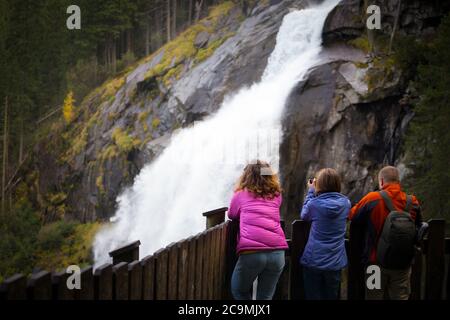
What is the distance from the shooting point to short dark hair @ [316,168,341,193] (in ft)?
15.5

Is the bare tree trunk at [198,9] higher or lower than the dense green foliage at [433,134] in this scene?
higher

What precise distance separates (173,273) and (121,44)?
39543 mm

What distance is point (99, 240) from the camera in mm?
25188

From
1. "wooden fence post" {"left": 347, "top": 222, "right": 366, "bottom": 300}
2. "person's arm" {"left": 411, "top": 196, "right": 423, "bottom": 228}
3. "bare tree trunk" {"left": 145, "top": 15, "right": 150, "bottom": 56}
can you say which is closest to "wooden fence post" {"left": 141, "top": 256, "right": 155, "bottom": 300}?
"wooden fence post" {"left": 347, "top": 222, "right": 366, "bottom": 300}

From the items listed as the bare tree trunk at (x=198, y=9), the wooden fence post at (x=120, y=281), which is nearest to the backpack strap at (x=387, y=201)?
the wooden fence post at (x=120, y=281)

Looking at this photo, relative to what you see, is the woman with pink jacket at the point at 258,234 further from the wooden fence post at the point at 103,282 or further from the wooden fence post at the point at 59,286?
the wooden fence post at the point at 59,286

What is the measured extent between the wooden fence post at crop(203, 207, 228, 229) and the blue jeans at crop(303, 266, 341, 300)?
1002 millimetres

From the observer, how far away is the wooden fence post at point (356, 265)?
4.79m

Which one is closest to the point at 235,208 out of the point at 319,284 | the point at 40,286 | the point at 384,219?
the point at 319,284

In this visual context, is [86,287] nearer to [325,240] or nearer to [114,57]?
[325,240]

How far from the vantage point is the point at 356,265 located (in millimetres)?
4809

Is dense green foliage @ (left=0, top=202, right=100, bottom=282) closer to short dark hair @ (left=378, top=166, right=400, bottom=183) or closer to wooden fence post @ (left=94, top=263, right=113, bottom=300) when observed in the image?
short dark hair @ (left=378, top=166, right=400, bottom=183)
